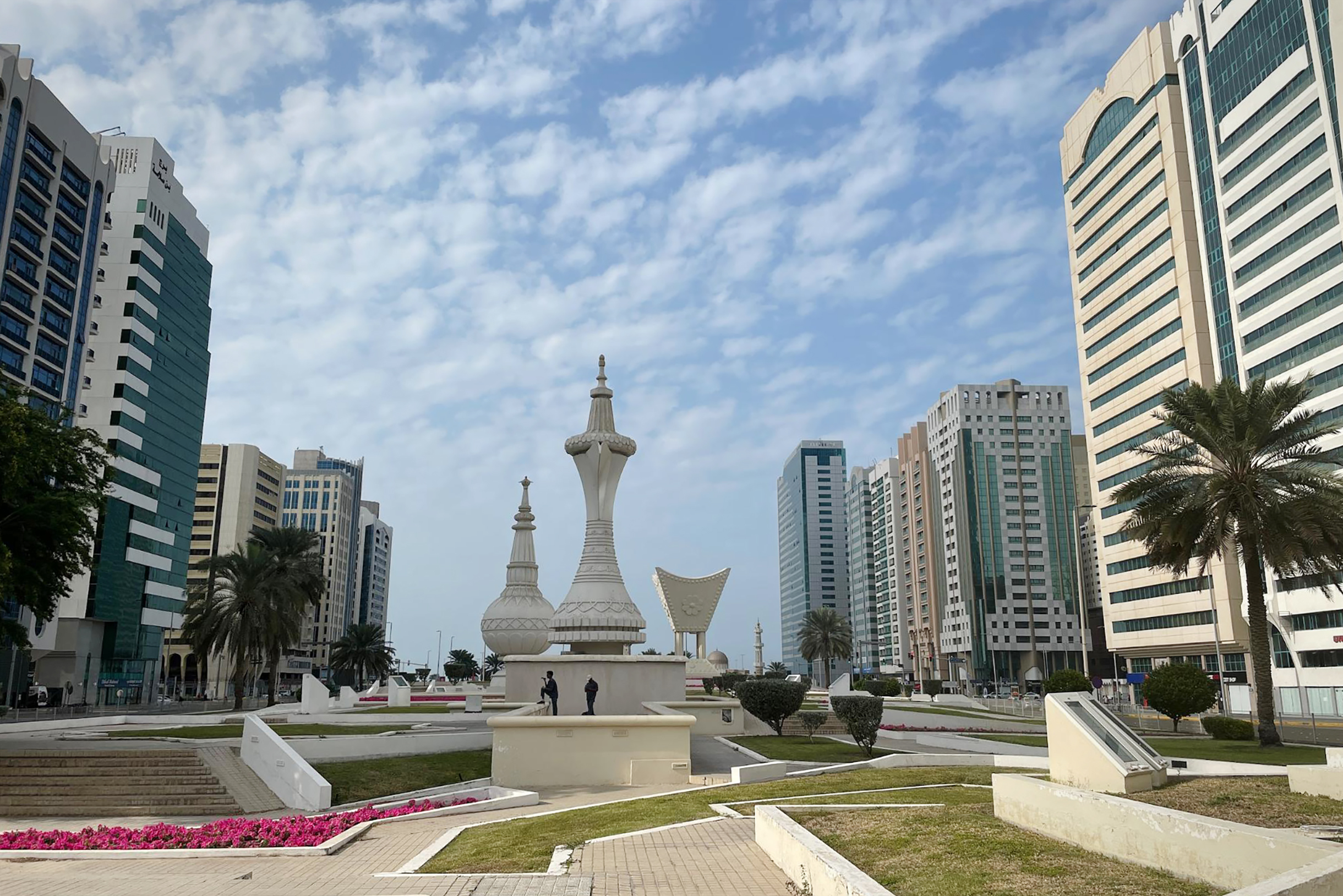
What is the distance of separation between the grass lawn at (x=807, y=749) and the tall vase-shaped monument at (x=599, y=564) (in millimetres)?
8173

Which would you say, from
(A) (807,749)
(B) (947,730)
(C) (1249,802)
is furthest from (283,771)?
(B) (947,730)

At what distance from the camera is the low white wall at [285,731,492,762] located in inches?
898

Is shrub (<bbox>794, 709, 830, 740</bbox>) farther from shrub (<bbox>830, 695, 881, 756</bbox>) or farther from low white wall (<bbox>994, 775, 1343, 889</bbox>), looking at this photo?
low white wall (<bbox>994, 775, 1343, 889</bbox>)

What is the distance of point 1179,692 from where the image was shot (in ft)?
101

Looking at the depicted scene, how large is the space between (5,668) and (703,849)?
64775 mm

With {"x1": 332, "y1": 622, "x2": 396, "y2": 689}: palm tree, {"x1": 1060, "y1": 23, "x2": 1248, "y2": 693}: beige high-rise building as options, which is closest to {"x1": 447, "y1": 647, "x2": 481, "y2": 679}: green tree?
{"x1": 332, "y1": 622, "x2": 396, "y2": 689}: palm tree

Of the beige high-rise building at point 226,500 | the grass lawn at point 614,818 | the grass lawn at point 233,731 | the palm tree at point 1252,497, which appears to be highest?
the beige high-rise building at point 226,500

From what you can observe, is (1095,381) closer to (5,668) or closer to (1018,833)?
(1018,833)

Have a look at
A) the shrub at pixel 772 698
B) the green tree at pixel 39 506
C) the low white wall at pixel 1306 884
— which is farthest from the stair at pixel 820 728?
the low white wall at pixel 1306 884

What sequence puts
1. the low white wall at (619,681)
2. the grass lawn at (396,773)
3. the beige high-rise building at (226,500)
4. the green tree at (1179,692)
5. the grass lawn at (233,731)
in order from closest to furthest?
the grass lawn at (396,773), the grass lawn at (233,731), the green tree at (1179,692), the low white wall at (619,681), the beige high-rise building at (226,500)

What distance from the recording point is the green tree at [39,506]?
73.4 feet

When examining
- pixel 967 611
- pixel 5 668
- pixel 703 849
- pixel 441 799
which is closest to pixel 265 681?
pixel 5 668

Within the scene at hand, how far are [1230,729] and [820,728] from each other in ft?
43.7

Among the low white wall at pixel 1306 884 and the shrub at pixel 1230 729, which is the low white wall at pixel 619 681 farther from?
the low white wall at pixel 1306 884
